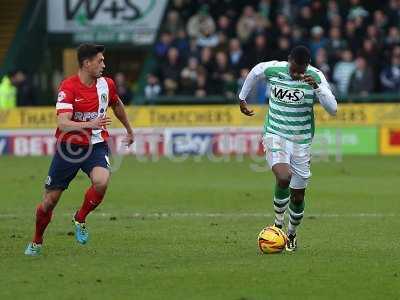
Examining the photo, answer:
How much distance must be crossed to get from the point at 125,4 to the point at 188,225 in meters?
19.5

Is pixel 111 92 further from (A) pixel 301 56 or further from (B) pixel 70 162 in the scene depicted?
(A) pixel 301 56

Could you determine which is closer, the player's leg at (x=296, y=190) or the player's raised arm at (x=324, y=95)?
the player's raised arm at (x=324, y=95)

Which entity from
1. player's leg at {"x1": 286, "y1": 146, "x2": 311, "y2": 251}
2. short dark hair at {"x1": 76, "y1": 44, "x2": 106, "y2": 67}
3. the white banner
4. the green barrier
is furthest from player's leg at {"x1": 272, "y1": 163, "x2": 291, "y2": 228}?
the white banner

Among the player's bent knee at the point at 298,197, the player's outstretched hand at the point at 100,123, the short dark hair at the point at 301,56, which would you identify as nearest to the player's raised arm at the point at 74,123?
the player's outstretched hand at the point at 100,123

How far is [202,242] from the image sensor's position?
11938 mm

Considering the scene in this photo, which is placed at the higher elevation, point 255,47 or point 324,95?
point 324,95

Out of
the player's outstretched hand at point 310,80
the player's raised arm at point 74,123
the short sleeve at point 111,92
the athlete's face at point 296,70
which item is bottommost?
the player's raised arm at point 74,123

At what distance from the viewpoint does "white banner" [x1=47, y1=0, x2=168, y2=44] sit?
1272 inches

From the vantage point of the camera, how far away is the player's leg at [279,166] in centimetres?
1111

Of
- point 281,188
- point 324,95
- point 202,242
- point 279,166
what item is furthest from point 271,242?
point 324,95

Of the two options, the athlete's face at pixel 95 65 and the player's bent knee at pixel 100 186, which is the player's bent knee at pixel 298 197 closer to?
the player's bent knee at pixel 100 186

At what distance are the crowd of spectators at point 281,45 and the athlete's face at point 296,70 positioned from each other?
52.2 ft

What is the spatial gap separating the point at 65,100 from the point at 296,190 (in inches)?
98.8

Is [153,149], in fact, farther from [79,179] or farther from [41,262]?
[41,262]
